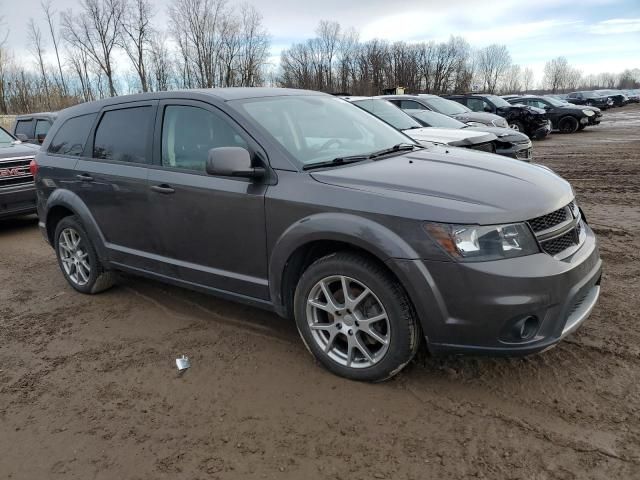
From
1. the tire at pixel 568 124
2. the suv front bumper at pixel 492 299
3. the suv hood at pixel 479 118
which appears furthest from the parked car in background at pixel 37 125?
the tire at pixel 568 124

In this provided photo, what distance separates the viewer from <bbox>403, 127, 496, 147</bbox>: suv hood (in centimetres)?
756

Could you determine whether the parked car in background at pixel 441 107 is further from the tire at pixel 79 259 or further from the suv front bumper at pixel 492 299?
the suv front bumper at pixel 492 299

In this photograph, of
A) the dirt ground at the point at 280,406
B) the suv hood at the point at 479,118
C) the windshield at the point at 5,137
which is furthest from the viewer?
the suv hood at the point at 479,118

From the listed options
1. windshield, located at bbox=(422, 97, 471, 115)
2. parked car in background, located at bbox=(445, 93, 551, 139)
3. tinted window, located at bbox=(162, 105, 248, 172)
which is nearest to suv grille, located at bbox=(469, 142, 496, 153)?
windshield, located at bbox=(422, 97, 471, 115)

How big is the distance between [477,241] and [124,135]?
3.08m

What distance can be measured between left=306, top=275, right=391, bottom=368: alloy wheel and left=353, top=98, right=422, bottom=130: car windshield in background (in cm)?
640

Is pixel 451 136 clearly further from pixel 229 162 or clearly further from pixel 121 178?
pixel 229 162

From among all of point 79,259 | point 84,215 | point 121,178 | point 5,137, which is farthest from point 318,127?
point 5,137

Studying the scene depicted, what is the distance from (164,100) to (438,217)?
2446mm

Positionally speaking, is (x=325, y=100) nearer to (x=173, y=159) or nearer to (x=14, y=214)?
(x=173, y=159)

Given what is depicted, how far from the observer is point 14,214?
7727mm

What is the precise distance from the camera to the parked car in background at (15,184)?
24.8ft

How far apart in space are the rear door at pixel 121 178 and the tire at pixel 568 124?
21172 millimetres

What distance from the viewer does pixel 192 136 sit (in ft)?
12.4
